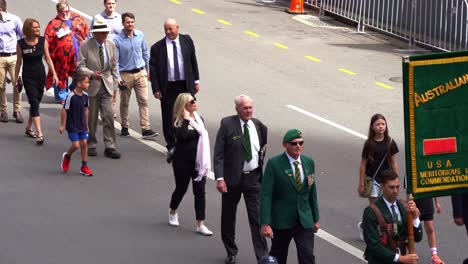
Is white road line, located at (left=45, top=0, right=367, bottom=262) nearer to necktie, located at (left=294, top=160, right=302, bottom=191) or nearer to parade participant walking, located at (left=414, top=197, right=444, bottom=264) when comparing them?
parade participant walking, located at (left=414, top=197, right=444, bottom=264)

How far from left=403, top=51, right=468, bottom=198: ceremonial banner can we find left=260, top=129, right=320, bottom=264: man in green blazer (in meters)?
1.58

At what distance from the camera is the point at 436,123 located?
11.8m

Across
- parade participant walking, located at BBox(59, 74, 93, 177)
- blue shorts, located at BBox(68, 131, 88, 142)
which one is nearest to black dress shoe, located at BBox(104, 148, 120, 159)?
parade participant walking, located at BBox(59, 74, 93, 177)

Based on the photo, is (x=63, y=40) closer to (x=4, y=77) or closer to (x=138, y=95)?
(x=4, y=77)

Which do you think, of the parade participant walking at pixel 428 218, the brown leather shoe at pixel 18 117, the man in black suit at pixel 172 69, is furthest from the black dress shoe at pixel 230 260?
the brown leather shoe at pixel 18 117

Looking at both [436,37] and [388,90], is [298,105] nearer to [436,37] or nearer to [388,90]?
[388,90]

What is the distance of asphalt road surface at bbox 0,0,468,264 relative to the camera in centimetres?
1506

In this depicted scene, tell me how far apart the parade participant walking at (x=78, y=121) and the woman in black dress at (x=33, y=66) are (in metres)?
1.49

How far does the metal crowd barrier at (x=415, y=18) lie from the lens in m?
26.3

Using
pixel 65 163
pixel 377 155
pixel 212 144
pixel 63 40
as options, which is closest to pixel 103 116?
pixel 65 163

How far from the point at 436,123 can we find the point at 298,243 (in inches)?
84.6

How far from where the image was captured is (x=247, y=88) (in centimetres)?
2345

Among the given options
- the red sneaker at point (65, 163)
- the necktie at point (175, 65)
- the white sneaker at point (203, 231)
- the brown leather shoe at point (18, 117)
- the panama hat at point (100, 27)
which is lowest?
the white sneaker at point (203, 231)

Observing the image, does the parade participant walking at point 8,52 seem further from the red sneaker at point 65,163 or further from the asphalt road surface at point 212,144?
the red sneaker at point 65,163
